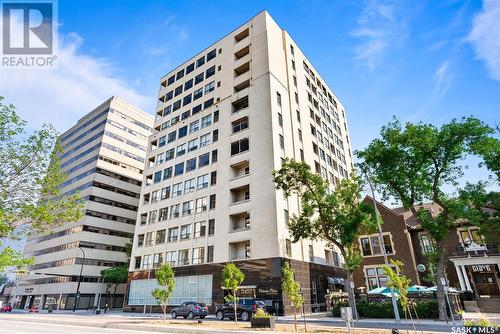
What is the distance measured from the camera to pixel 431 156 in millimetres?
24812

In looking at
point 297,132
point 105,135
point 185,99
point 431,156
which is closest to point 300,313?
point 431,156

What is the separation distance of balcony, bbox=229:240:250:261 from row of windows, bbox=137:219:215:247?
330cm

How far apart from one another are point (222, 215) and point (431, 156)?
23.2 metres

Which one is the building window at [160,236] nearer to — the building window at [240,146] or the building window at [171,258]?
the building window at [171,258]

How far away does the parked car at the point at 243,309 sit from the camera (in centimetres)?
2541

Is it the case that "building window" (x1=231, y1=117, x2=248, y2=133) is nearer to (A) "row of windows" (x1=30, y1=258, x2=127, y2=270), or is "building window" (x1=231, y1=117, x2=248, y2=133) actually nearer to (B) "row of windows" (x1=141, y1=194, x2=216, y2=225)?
(B) "row of windows" (x1=141, y1=194, x2=216, y2=225)

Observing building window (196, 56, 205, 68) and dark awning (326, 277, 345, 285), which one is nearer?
dark awning (326, 277, 345, 285)

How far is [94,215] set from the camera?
63.1m

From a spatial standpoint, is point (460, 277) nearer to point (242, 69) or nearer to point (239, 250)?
point (239, 250)

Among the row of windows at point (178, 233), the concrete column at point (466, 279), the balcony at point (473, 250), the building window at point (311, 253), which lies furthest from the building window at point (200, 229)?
the concrete column at point (466, 279)

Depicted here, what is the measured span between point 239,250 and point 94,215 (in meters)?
41.4

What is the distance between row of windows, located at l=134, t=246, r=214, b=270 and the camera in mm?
37062

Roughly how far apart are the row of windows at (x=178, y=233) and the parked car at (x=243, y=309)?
11409 millimetres

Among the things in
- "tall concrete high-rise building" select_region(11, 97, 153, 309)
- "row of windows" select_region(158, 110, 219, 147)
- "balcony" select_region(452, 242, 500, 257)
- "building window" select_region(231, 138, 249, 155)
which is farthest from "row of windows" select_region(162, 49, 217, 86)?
"balcony" select_region(452, 242, 500, 257)
